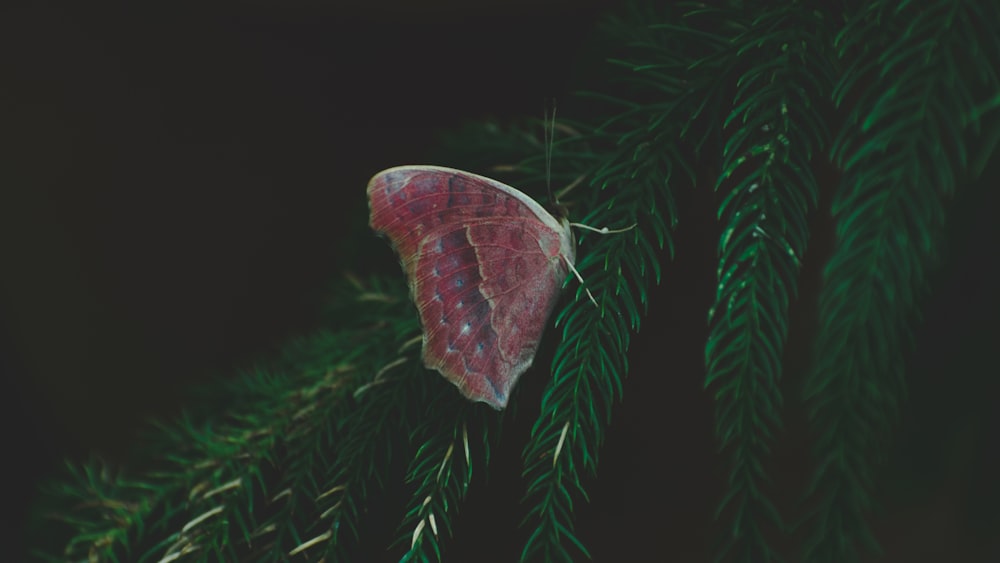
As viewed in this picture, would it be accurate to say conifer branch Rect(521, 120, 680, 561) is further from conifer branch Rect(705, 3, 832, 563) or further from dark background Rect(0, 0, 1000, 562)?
dark background Rect(0, 0, 1000, 562)

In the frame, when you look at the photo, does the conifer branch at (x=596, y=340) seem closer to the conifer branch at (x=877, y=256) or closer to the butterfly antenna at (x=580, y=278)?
the butterfly antenna at (x=580, y=278)

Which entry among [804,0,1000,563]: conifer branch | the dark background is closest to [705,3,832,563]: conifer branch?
[804,0,1000,563]: conifer branch

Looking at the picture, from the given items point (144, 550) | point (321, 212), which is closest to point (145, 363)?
point (321, 212)

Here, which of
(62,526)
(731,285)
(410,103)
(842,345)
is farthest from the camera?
(410,103)

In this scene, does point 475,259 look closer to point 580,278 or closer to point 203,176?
point 580,278

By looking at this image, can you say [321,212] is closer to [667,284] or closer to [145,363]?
[145,363]

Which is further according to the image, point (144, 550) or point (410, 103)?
point (410, 103)

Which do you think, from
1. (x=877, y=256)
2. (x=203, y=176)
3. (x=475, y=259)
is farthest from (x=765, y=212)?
(x=203, y=176)
